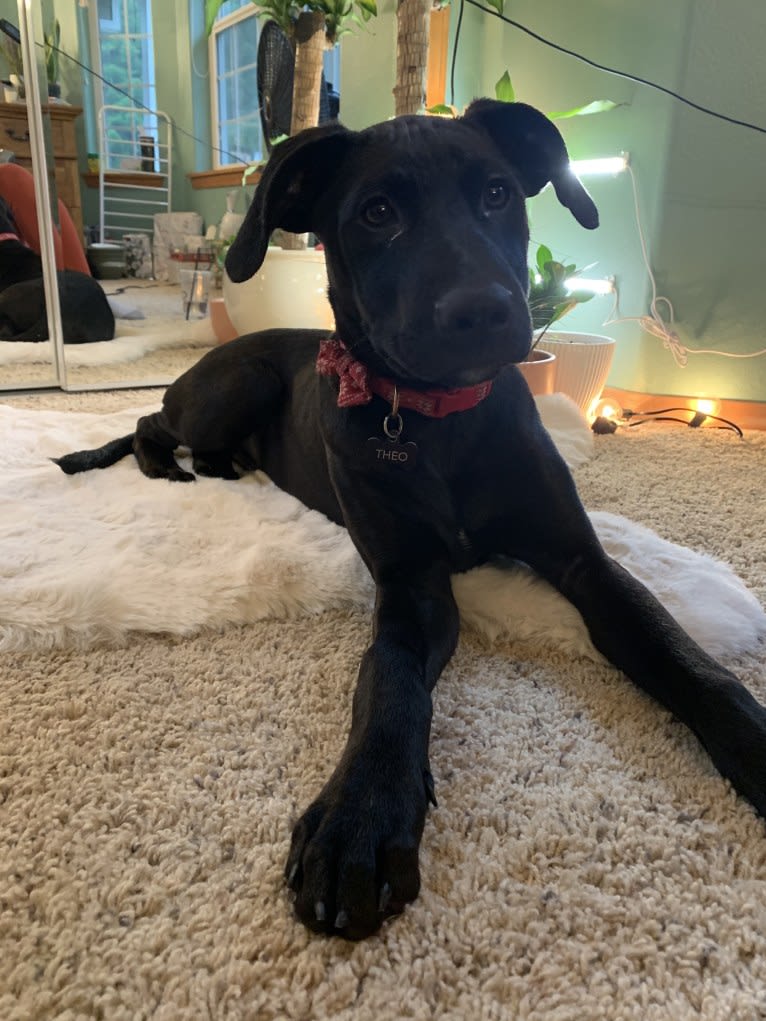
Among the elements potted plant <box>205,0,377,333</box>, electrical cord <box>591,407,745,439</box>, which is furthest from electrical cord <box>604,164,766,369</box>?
potted plant <box>205,0,377,333</box>

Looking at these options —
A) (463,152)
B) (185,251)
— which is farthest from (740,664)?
(185,251)

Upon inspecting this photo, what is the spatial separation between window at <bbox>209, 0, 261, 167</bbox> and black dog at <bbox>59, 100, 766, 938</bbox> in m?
2.47

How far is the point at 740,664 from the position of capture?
1145mm

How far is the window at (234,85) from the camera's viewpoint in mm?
3318

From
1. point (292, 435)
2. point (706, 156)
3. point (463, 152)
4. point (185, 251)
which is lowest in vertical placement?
point (292, 435)

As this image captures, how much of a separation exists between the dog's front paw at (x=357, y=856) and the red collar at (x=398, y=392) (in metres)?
0.64

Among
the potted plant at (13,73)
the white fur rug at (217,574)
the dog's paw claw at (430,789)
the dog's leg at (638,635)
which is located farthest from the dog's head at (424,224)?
the potted plant at (13,73)

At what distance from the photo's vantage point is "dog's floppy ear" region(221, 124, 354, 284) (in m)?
1.19

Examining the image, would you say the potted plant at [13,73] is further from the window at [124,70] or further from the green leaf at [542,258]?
the green leaf at [542,258]

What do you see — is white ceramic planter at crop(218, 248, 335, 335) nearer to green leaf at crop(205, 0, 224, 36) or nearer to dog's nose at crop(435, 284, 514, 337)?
green leaf at crop(205, 0, 224, 36)

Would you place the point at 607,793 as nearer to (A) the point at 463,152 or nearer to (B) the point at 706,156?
(A) the point at 463,152

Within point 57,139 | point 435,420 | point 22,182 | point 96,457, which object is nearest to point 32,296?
point 22,182

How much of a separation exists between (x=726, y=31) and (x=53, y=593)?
2684 mm

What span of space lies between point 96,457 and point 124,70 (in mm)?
Result: 1983
